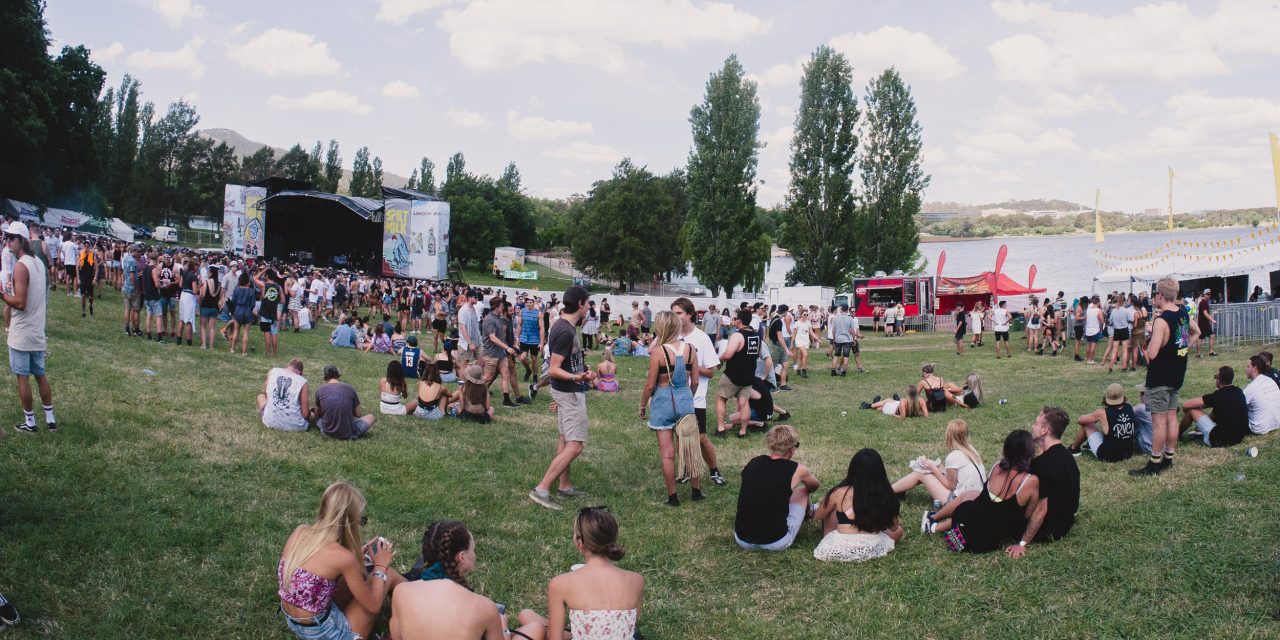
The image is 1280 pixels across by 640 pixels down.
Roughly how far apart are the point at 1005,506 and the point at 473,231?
67.3 meters

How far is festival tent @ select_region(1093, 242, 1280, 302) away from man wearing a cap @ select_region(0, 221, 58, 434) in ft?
82.9

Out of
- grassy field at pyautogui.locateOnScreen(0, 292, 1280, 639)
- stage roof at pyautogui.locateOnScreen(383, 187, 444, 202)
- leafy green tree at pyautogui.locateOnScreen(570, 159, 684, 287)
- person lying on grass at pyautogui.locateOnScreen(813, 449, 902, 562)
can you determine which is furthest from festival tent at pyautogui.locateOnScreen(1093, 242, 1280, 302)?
leafy green tree at pyautogui.locateOnScreen(570, 159, 684, 287)

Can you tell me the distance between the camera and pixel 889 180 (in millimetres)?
45156

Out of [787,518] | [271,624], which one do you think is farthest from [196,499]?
[787,518]

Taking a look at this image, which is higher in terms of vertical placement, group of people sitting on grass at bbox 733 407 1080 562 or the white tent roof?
the white tent roof

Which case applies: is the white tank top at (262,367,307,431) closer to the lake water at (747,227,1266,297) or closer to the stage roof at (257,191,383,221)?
the stage roof at (257,191,383,221)

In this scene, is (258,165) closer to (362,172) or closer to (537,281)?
(362,172)

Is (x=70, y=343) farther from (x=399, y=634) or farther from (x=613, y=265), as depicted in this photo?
(x=613, y=265)

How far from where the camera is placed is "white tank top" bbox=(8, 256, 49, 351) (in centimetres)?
634

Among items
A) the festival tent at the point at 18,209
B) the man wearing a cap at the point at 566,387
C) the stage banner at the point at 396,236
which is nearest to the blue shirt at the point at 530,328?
the man wearing a cap at the point at 566,387

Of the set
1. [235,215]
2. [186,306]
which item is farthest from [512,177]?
[186,306]

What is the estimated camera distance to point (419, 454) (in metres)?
7.91

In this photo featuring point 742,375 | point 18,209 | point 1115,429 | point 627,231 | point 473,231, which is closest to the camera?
point 1115,429

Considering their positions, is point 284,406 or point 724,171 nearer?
point 284,406
